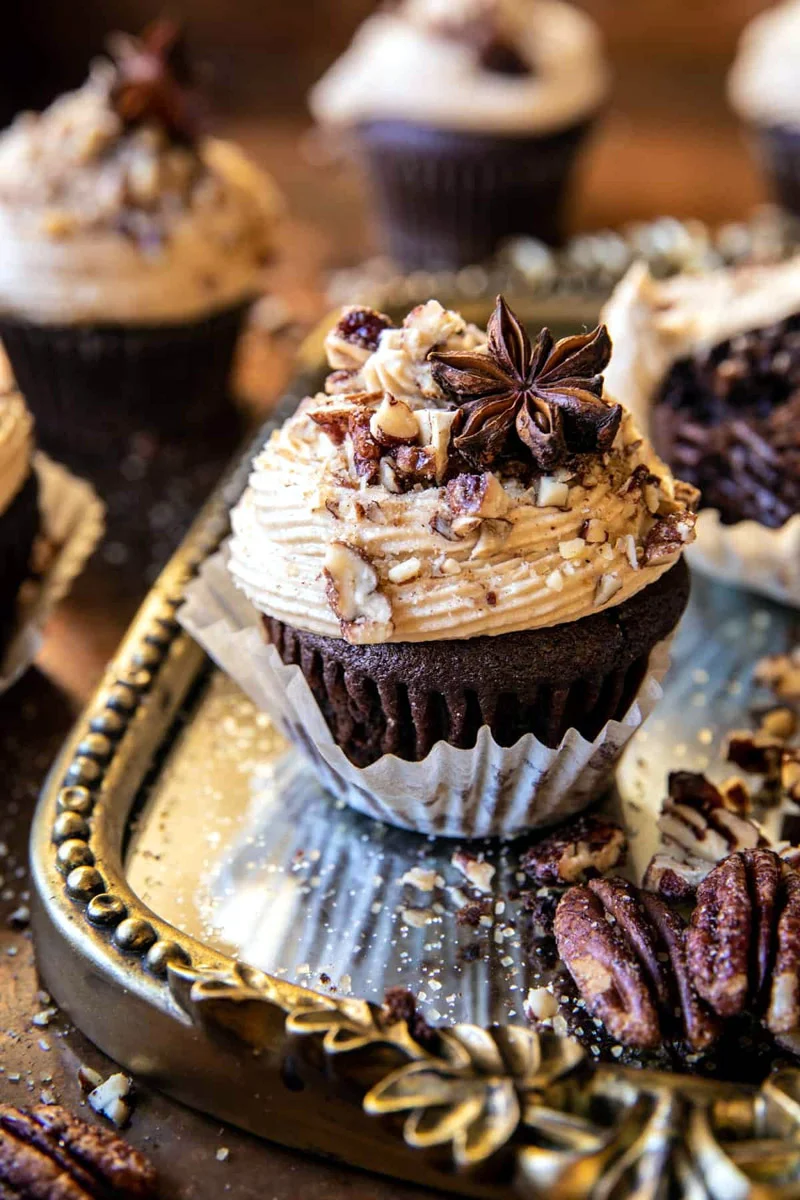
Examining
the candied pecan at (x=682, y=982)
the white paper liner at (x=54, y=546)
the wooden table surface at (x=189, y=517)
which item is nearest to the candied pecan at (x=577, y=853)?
the candied pecan at (x=682, y=982)

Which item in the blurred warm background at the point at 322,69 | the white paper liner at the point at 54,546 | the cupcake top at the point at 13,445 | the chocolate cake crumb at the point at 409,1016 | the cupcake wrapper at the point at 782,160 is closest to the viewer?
the chocolate cake crumb at the point at 409,1016

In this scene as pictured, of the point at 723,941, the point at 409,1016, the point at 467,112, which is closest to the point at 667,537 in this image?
the point at 723,941

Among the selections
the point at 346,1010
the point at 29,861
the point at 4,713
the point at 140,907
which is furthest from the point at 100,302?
the point at 346,1010

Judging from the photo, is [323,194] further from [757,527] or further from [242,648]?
[242,648]

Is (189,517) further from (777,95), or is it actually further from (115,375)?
(777,95)

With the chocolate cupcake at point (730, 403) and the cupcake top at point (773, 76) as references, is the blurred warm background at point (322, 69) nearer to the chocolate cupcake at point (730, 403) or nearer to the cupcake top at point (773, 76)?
the cupcake top at point (773, 76)

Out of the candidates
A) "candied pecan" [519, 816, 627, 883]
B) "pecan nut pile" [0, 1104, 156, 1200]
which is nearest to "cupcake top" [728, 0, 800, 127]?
"candied pecan" [519, 816, 627, 883]

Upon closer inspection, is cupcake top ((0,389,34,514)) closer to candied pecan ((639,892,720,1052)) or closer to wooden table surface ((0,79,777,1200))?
wooden table surface ((0,79,777,1200))
